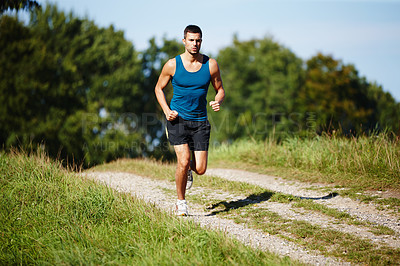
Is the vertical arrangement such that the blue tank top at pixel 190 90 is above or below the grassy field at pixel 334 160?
above

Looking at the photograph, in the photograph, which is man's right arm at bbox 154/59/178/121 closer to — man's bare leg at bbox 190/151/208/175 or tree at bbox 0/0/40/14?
man's bare leg at bbox 190/151/208/175

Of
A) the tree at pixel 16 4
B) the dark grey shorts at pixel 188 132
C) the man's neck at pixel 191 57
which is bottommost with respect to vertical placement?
the dark grey shorts at pixel 188 132

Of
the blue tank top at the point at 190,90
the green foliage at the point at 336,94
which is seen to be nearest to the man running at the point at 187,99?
the blue tank top at the point at 190,90

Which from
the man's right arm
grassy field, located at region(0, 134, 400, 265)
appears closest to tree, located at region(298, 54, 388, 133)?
grassy field, located at region(0, 134, 400, 265)

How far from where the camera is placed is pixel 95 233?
14.0 feet

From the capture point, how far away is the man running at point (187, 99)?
5087 mm

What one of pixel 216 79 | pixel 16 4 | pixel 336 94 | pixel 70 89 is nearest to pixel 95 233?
pixel 216 79

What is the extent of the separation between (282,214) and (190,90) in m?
2.12

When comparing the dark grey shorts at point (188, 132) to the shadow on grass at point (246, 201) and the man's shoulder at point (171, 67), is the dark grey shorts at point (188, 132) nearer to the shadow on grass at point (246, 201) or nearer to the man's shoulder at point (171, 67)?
the man's shoulder at point (171, 67)

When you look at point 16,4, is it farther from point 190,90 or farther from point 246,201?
point 246,201

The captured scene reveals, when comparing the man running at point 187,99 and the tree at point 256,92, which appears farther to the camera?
the tree at point 256,92

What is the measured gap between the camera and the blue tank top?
5109 mm

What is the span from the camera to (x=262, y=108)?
35.2 meters

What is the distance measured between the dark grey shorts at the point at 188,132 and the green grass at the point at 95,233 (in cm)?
100
